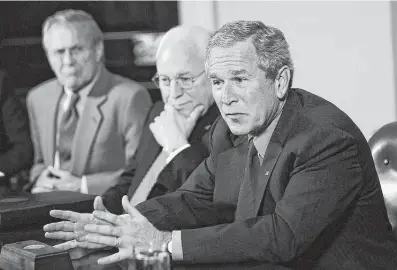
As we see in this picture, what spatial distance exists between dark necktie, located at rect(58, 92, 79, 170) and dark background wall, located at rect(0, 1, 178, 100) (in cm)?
154

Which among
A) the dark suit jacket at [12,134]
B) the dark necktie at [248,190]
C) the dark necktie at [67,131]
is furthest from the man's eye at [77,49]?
the dark necktie at [248,190]

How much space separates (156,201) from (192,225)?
15 cm

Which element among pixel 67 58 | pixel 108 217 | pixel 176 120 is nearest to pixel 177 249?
pixel 108 217

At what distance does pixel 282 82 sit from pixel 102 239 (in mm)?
720

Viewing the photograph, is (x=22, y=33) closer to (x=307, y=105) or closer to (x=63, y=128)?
(x=63, y=128)

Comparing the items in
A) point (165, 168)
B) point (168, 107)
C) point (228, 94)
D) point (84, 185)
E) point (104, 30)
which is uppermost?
point (228, 94)

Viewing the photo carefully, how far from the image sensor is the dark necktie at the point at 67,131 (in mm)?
4148

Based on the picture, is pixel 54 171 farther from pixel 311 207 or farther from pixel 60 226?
pixel 311 207

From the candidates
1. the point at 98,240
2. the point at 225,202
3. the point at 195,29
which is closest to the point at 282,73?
the point at 225,202

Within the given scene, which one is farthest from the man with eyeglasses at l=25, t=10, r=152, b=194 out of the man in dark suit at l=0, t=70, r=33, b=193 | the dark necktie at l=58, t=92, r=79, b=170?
the man in dark suit at l=0, t=70, r=33, b=193

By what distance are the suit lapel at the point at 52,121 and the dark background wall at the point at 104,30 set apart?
4.77ft

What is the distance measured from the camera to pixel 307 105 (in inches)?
91.3

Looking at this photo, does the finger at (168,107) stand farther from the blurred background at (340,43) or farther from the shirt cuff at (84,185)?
the blurred background at (340,43)

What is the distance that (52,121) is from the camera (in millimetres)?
4238
